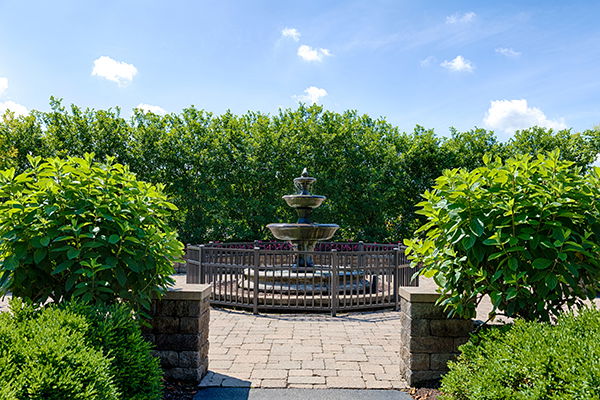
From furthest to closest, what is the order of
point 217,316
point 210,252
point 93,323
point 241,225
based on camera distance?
point 241,225
point 210,252
point 217,316
point 93,323

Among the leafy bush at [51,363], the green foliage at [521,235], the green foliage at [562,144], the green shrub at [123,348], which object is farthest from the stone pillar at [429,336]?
the green foliage at [562,144]

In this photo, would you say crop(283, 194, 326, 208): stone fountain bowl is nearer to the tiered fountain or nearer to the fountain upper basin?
the tiered fountain

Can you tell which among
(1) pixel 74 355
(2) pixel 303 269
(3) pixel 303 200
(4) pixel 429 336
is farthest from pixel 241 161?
(1) pixel 74 355

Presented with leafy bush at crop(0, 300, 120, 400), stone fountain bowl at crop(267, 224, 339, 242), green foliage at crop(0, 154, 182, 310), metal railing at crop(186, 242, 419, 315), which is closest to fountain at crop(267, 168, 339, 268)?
stone fountain bowl at crop(267, 224, 339, 242)

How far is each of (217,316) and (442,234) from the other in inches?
231

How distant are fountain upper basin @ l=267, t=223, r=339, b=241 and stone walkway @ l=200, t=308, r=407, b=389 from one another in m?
2.64

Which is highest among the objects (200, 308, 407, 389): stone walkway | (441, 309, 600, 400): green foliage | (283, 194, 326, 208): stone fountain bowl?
(283, 194, 326, 208): stone fountain bowl

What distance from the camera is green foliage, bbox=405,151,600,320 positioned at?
3.62 m

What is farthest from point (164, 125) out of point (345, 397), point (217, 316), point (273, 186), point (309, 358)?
point (345, 397)

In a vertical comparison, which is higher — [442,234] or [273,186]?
[273,186]

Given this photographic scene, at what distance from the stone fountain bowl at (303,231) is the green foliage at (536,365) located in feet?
24.1

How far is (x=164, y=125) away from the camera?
836 inches

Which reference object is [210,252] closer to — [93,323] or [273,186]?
[93,323]

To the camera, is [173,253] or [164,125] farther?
[164,125]
